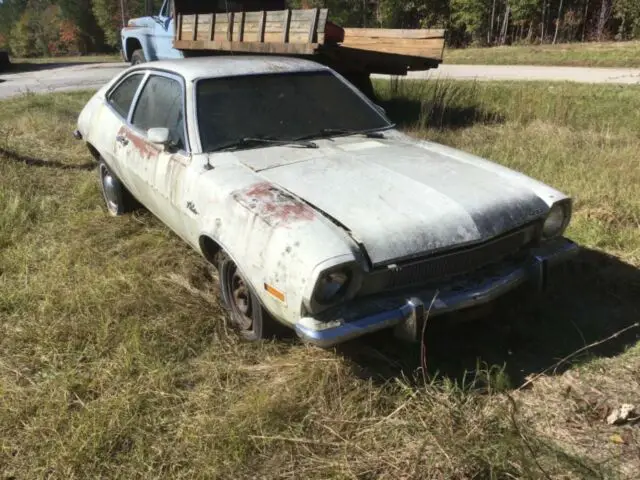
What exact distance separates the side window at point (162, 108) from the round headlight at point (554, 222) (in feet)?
7.32

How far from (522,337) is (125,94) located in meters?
3.61

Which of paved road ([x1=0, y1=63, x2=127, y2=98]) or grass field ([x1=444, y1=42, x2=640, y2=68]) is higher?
grass field ([x1=444, y1=42, x2=640, y2=68])

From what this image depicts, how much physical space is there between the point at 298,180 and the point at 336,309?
86 cm

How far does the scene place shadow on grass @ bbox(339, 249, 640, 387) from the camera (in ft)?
10.3

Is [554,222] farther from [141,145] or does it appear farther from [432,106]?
[432,106]

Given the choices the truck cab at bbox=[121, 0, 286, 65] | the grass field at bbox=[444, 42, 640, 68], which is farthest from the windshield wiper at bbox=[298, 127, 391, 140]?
the grass field at bbox=[444, 42, 640, 68]

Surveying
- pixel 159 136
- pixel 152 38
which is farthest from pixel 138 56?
pixel 159 136

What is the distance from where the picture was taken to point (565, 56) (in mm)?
15805

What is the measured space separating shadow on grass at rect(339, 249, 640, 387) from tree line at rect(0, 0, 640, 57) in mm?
10935

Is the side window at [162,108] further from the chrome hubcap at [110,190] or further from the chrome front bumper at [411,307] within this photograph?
the chrome front bumper at [411,307]

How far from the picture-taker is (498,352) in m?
3.32

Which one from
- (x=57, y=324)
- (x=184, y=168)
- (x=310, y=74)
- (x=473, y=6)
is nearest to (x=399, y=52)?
(x=310, y=74)

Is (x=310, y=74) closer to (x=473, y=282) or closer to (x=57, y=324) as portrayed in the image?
(x=473, y=282)

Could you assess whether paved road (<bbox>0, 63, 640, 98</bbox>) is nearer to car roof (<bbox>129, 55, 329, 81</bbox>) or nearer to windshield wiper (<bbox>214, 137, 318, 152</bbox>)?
car roof (<bbox>129, 55, 329, 81</bbox>)
